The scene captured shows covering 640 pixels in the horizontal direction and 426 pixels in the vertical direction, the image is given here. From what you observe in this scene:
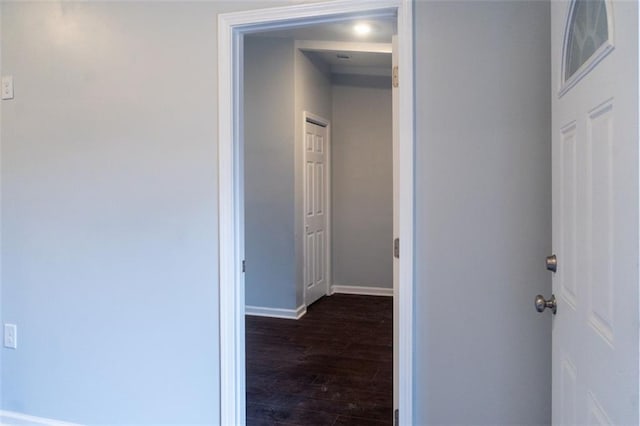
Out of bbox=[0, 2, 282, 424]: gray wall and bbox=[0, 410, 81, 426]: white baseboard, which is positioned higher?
bbox=[0, 2, 282, 424]: gray wall

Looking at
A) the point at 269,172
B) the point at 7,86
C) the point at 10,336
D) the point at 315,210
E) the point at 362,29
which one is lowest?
the point at 10,336

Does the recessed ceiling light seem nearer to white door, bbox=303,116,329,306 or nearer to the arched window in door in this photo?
white door, bbox=303,116,329,306

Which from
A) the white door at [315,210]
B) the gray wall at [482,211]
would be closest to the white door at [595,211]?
the gray wall at [482,211]

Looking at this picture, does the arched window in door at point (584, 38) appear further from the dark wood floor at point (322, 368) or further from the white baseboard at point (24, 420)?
the white baseboard at point (24, 420)

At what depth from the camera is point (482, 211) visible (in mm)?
1730

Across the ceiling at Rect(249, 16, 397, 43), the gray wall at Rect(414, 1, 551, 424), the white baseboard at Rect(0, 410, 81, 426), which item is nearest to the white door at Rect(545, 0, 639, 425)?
the gray wall at Rect(414, 1, 551, 424)

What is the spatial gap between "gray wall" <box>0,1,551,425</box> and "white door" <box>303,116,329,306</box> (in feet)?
8.75

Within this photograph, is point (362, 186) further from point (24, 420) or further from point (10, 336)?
point (24, 420)

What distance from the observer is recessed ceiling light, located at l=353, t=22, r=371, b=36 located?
12.5 feet

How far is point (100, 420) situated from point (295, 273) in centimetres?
247

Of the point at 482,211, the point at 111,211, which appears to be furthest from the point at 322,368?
the point at 482,211

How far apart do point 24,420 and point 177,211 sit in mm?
1411

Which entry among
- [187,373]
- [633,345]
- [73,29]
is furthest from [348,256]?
[633,345]

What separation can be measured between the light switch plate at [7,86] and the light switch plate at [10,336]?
1211 millimetres
